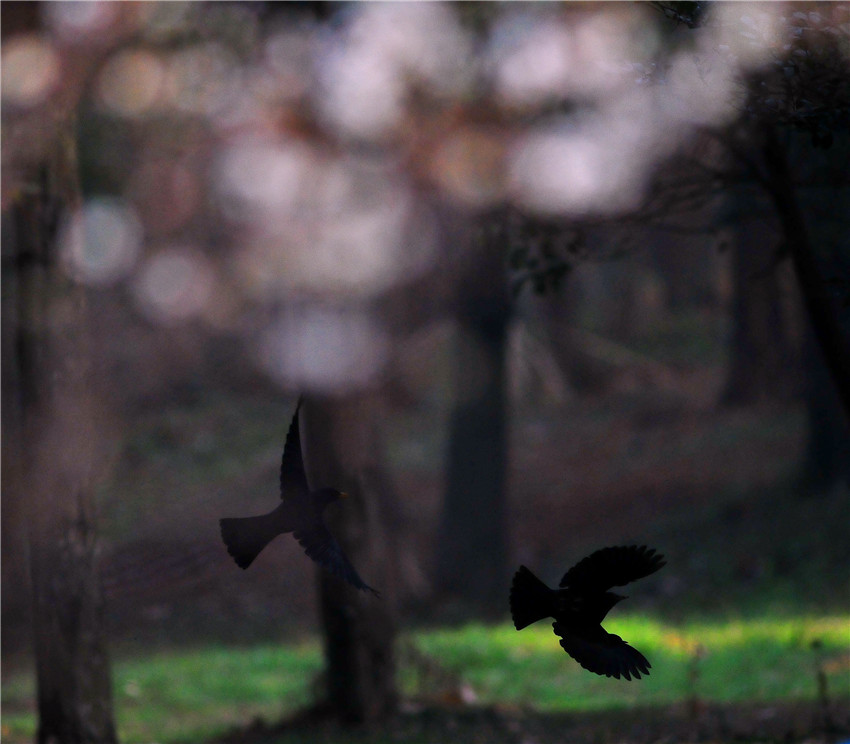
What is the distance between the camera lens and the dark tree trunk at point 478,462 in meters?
14.6

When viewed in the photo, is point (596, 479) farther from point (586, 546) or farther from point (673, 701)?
point (673, 701)

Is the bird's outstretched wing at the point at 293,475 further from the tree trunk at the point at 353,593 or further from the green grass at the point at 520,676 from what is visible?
the green grass at the point at 520,676

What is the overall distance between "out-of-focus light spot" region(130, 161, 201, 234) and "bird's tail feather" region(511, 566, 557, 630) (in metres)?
18.4

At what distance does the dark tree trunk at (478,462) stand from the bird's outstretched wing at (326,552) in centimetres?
1096

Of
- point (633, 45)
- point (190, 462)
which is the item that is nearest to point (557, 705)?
point (633, 45)

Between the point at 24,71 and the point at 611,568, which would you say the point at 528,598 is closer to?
the point at 611,568

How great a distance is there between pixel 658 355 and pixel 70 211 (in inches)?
845

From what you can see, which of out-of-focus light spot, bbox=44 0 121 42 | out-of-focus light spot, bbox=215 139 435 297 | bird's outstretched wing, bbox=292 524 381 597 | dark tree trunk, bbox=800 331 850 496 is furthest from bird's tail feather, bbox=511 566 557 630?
dark tree trunk, bbox=800 331 850 496

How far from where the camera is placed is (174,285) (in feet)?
85.6

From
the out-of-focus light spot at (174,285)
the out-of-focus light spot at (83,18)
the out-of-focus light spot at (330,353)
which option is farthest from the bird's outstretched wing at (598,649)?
the out-of-focus light spot at (174,285)

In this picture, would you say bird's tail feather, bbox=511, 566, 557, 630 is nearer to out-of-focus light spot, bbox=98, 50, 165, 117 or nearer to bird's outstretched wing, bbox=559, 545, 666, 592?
bird's outstretched wing, bbox=559, 545, 666, 592

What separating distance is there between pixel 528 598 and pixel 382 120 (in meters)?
10.5

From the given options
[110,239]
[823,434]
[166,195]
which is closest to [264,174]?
[166,195]

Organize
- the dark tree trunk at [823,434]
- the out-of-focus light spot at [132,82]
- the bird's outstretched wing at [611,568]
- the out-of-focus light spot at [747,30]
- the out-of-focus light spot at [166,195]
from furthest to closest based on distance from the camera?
1. the out-of-focus light spot at [166,195]
2. the dark tree trunk at [823,434]
3. the out-of-focus light spot at [132,82]
4. the out-of-focus light spot at [747,30]
5. the bird's outstretched wing at [611,568]
